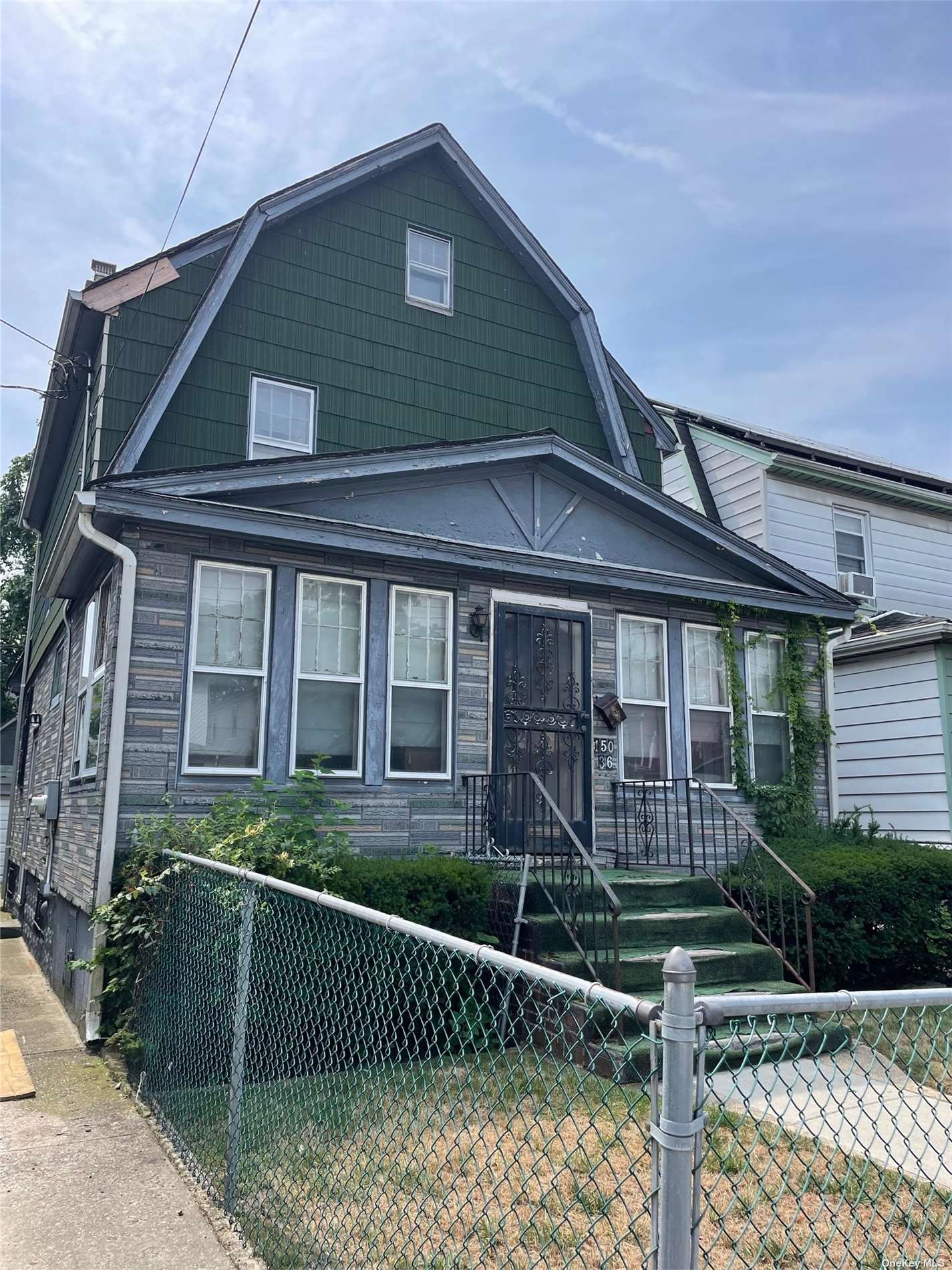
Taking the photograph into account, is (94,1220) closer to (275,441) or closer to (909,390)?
(275,441)

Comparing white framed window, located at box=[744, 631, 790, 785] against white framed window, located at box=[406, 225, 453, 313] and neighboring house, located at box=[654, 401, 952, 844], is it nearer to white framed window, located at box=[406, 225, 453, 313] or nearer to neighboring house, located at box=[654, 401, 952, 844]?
neighboring house, located at box=[654, 401, 952, 844]

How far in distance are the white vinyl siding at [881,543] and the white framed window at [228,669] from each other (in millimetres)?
8891

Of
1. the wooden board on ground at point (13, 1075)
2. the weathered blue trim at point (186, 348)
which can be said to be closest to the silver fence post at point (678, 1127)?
the wooden board on ground at point (13, 1075)

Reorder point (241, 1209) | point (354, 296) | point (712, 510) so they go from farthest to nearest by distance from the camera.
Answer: point (712, 510)
point (354, 296)
point (241, 1209)

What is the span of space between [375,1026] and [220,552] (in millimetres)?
5180

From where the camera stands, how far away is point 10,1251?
3.73 metres

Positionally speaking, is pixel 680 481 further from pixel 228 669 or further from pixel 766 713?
pixel 228 669

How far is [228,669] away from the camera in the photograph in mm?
7918

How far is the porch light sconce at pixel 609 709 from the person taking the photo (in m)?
9.46

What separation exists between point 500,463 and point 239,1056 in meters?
6.51

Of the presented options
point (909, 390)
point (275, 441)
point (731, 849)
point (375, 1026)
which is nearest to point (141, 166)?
point (275, 441)

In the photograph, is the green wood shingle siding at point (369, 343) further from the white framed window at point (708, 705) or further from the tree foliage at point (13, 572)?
the tree foliage at point (13, 572)

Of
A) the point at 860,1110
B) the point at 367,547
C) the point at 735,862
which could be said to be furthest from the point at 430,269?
the point at 860,1110

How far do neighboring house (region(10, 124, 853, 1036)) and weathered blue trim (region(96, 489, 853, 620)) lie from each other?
3 centimetres
